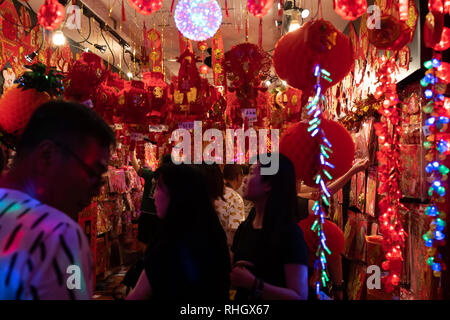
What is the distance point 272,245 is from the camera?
1.64m

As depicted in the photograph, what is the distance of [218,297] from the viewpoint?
1.51m

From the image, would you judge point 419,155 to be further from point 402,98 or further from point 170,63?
point 170,63

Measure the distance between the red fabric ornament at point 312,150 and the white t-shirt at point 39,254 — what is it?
4.48 feet

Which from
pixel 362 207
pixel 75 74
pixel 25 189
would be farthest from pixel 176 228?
pixel 362 207

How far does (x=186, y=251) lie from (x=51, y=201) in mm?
655

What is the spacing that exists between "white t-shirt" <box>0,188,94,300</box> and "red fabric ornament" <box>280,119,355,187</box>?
4.48 ft

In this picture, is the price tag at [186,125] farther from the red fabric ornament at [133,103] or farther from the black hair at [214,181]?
the black hair at [214,181]

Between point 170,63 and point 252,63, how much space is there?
22.1ft

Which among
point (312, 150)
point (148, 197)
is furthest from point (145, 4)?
point (148, 197)

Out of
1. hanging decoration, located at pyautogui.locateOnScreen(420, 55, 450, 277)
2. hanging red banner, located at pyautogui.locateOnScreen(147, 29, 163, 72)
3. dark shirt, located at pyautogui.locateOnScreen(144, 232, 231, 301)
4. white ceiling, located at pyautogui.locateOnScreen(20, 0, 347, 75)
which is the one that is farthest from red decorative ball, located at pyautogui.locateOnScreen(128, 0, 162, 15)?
white ceiling, located at pyautogui.locateOnScreen(20, 0, 347, 75)

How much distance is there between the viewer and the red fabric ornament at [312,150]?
197cm

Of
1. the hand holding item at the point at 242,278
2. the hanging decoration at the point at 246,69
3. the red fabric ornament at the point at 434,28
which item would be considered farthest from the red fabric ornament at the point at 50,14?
the red fabric ornament at the point at 434,28

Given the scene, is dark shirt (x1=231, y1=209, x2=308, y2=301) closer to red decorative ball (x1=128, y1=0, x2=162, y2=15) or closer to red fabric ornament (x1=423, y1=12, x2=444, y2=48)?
red fabric ornament (x1=423, y1=12, x2=444, y2=48)

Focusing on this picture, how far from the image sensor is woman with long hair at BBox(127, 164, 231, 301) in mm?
1443
